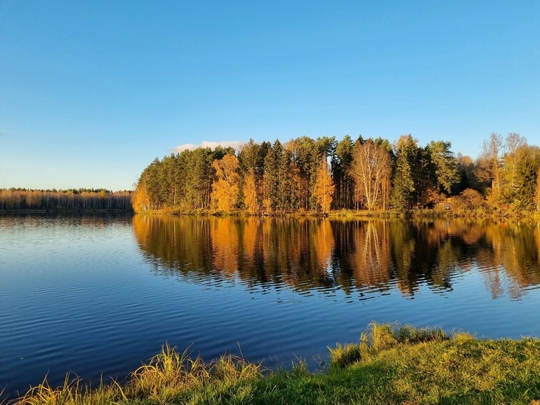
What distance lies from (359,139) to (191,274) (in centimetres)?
7875

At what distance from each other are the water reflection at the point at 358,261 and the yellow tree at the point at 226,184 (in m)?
51.0

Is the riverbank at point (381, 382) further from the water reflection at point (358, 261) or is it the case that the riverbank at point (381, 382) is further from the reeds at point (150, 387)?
the water reflection at point (358, 261)

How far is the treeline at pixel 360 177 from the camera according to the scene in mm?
77562

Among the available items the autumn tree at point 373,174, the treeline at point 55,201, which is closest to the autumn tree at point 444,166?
the autumn tree at point 373,174

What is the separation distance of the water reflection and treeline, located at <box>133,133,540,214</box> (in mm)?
35945

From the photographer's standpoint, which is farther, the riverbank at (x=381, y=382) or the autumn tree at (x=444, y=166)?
Result: the autumn tree at (x=444, y=166)

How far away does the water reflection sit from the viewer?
879 inches

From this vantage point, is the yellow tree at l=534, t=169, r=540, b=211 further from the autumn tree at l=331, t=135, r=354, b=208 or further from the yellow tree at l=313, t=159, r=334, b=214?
the yellow tree at l=313, t=159, r=334, b=214

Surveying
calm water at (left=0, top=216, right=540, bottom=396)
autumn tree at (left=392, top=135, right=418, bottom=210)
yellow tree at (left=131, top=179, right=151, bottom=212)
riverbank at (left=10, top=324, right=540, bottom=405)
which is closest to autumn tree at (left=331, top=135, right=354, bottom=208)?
autumn tree at (left=392, top=135, right=418, bottom=210)

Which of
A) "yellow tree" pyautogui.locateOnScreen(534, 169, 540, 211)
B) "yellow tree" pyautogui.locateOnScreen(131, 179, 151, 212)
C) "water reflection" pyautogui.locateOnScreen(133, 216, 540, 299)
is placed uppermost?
"yellow tree" pyautogui.locateOnScreen(131, 179, 151, 212)

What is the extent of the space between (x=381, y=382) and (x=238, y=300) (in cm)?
1211

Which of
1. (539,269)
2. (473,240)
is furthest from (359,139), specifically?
(539,269)

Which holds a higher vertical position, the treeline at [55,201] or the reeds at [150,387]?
the treeline at [55,201]

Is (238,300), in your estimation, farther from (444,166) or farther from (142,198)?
(142,198)
